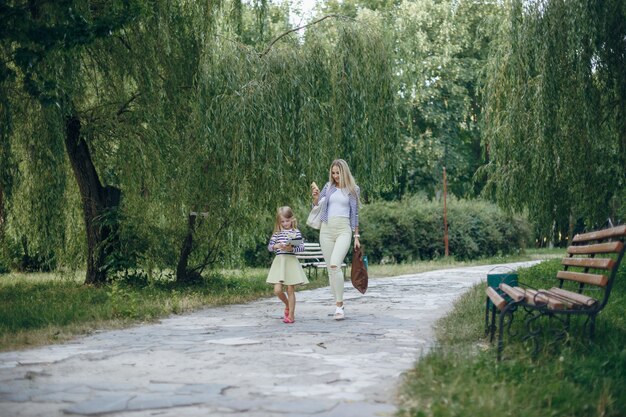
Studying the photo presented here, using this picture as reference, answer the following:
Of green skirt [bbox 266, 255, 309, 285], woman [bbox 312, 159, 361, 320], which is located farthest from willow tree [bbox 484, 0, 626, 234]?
green skirt [bbox 266, 255, 309, 285]

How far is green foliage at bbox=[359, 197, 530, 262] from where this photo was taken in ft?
88.7

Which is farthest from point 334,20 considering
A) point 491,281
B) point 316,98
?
point 491,281

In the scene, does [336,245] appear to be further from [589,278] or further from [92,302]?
[92,302]

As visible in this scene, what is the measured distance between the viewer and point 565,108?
1368 centimetres

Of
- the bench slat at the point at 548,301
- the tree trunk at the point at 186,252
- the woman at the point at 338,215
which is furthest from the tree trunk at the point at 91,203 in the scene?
the bench slat at the point at 548,301

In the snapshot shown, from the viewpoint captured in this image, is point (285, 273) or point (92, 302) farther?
point (92, 302)

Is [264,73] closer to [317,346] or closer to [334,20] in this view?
[334,20]

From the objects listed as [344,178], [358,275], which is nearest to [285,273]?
[358,275]

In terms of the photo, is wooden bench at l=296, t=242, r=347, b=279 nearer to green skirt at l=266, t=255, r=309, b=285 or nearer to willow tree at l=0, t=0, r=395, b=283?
willow tree at l=0, t=0, r=395, b=283

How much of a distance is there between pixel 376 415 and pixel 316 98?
30.1ft

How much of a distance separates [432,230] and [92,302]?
17.5 m

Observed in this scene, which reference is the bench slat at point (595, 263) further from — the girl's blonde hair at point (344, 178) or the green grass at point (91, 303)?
the green grass at point (91, 303)

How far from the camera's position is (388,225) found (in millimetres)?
27094

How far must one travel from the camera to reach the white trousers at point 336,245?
1041 centimetres
